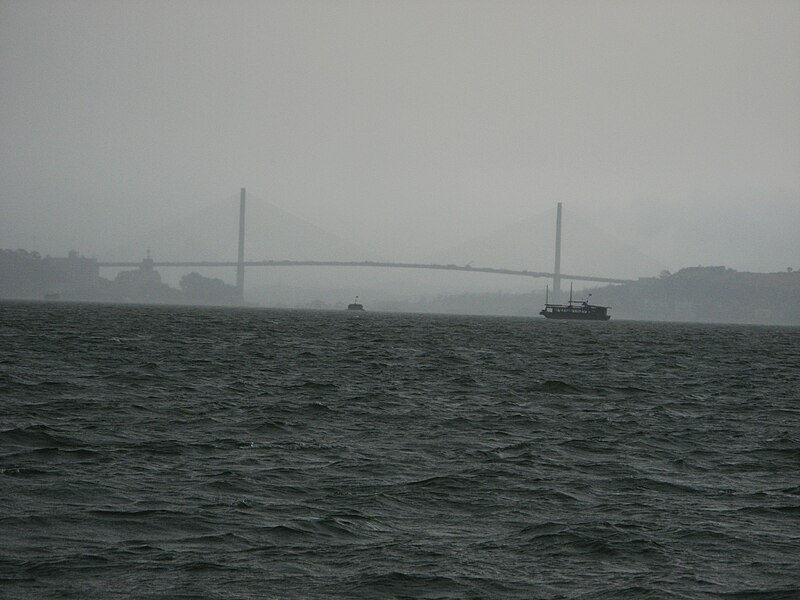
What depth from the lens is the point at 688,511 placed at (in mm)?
12938

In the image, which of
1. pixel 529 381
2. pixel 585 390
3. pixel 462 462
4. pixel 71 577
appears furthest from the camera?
pixel 529 381

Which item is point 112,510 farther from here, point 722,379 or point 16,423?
point 722,379

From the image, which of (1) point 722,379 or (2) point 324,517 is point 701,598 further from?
(1) point 722,379

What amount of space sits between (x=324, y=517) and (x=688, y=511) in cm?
474

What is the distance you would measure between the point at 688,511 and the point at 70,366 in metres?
23.4

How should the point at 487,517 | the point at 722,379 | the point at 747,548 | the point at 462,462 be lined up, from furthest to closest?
the point at 722,379 → the point at 462,462 → the point at 487,517 → the point at 747,548

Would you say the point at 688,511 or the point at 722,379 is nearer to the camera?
the point at 688,511

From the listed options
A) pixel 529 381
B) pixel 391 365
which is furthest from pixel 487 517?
pixel 391 365

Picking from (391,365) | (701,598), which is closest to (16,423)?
(701,598)

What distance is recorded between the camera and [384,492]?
525 inches

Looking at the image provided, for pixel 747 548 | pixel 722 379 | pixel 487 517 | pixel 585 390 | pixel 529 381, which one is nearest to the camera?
pixel 747 548

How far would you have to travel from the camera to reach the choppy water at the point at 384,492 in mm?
9555

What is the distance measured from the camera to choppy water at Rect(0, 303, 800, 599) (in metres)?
9.55

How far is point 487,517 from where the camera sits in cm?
1226
